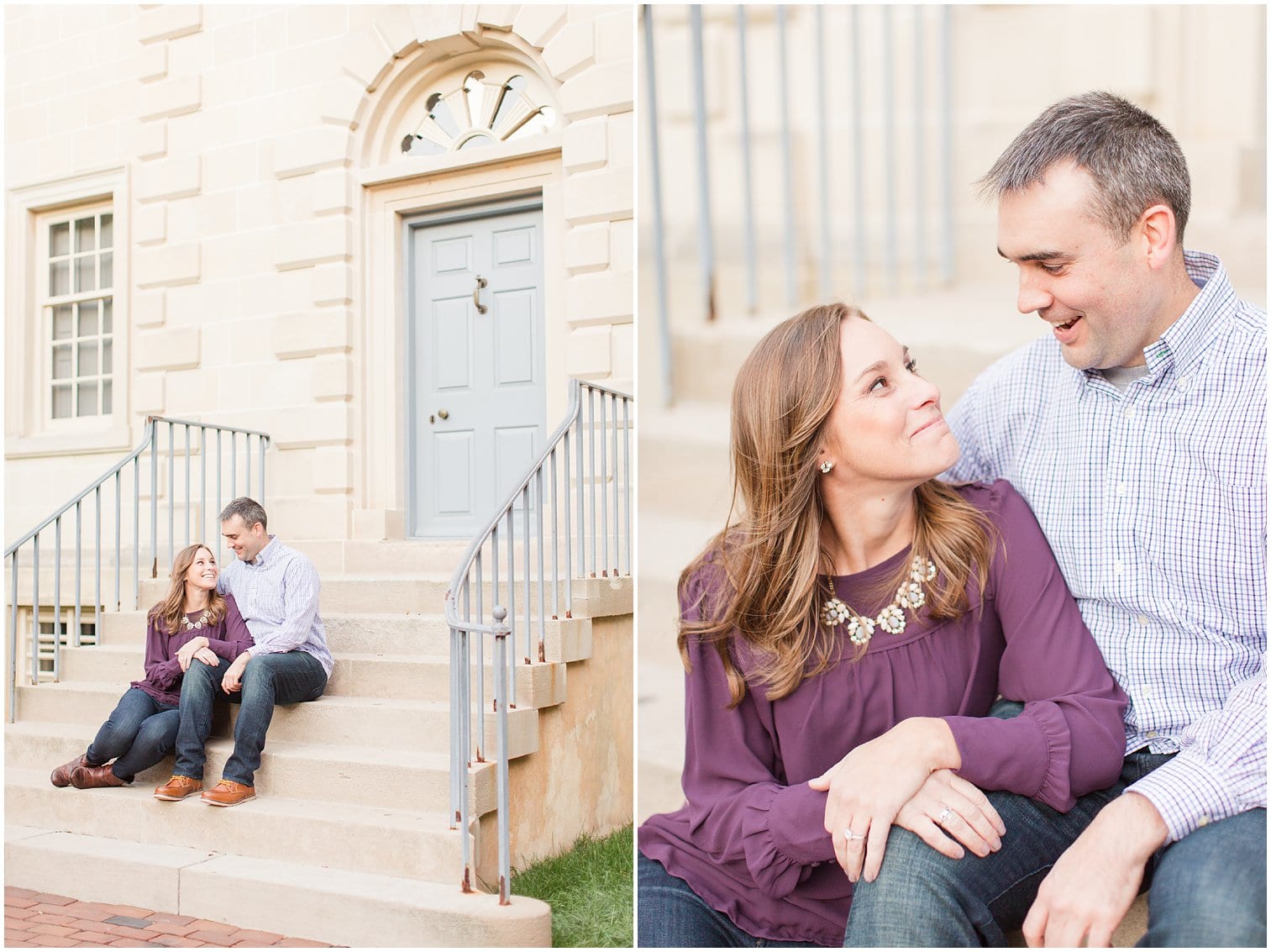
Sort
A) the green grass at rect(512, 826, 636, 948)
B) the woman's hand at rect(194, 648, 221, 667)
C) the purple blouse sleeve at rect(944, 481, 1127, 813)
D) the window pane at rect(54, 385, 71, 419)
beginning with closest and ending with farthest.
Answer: the purple blouse sleeve at rect(944, 481, 1127, 813)
the green grass at rect(512, 826, 636, 948)
the woman's hand at rect(194, 648, 221, 667)
the window pane at rect(54, 385, 71, 419)

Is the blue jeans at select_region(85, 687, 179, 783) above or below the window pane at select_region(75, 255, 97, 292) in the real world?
below

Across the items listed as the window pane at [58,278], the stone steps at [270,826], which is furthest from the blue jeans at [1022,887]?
the window pane at [58,278]

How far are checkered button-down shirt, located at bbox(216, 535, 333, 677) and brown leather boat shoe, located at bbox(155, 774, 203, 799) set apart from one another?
0.52m

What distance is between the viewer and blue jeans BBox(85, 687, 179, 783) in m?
4.28

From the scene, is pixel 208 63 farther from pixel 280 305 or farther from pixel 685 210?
pixel 685 210

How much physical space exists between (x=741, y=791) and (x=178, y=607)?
118 inches

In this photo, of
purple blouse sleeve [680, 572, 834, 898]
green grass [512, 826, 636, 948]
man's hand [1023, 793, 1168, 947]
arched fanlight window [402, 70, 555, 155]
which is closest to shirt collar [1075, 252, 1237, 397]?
man's hand [1023, 793, 1168, 947]

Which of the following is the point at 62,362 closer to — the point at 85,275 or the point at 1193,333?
the point at 85,275

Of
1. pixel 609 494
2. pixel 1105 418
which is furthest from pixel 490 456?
pixel 1105 418

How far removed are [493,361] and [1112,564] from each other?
453cm

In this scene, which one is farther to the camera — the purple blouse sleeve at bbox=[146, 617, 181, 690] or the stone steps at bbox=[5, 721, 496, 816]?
the purple blouse sleeve at bbox=[146, 617, 181, 690]

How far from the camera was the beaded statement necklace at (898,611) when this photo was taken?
219cm

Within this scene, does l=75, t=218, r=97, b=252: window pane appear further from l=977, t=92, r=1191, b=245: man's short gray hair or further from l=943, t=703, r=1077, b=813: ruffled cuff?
l=943, t=703, r=1077, b=813: ruffled cuff

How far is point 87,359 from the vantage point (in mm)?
7223
